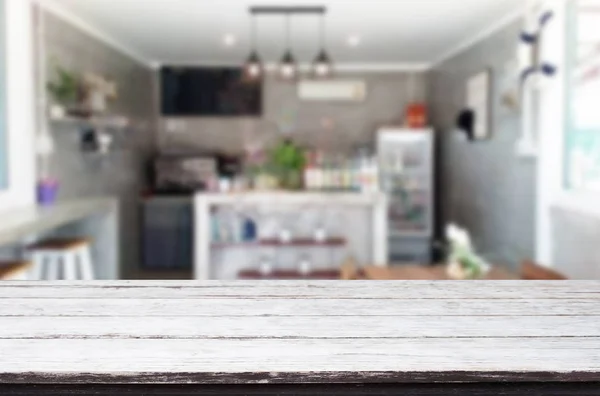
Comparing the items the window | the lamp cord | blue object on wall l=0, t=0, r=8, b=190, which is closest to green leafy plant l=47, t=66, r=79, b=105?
blue object on wall l=0, t=0, r=8, b=190

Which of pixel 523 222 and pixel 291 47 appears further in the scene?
pixel 291 47

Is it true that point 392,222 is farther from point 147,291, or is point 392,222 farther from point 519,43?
point 147,291

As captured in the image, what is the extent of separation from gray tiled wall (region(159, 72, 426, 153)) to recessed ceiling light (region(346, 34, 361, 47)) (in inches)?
61.2

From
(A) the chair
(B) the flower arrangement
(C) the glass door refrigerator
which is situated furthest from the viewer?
(C) the glass door refrigerator

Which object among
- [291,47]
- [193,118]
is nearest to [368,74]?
[291,47]

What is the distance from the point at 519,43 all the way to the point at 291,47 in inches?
109

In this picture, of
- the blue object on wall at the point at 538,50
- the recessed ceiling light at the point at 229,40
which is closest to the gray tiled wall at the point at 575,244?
the blue object on wall at the point at 538,50

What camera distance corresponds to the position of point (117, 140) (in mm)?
6680

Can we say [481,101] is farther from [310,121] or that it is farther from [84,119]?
[84,119]

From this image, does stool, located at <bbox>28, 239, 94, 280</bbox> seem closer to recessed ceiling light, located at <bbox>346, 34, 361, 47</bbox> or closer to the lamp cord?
the lamp cord

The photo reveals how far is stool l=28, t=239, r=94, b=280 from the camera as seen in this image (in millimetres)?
4266

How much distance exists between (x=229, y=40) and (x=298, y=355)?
597 centimetres

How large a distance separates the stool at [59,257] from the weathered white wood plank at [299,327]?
3.50 m

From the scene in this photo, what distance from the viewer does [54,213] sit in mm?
4008
